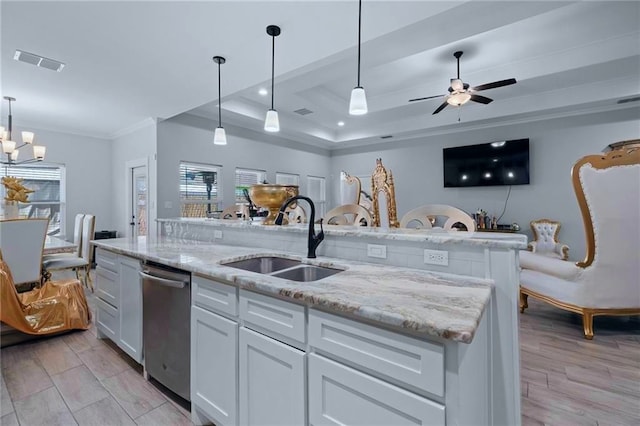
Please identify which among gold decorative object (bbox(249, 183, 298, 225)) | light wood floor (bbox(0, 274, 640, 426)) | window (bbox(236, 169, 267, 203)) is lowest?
light wood floor (bbox(0, 274, 640, 426))

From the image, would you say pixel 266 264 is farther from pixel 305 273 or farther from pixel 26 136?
pixel 26 136

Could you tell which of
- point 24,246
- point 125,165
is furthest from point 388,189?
point 125,165

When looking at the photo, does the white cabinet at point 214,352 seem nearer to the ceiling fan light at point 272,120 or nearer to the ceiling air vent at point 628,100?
the ceiling fan light at point 272,120

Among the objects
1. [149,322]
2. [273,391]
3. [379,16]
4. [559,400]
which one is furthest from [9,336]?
[559,400]

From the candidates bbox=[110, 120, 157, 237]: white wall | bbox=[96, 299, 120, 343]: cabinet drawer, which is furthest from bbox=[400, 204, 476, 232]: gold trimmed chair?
bbox=[110, 120, 157, 237]: white wall

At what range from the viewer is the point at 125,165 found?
18.1 feet

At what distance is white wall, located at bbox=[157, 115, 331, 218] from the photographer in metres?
4.79

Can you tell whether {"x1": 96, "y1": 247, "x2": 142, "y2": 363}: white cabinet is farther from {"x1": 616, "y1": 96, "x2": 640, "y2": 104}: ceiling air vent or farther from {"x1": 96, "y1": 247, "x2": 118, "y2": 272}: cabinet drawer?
{"x1": 616, "y1": 96, "x2": 640, "y2": 104}: ceiling air vent

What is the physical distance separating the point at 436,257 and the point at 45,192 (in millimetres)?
6705

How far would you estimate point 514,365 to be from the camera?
1.31 metres

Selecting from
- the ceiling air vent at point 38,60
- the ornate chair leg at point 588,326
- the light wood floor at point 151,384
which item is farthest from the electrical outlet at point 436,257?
the ceiling air vent at point 38,60

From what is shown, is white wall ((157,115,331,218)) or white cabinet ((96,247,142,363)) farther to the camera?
white wall ((157,115,331,218))

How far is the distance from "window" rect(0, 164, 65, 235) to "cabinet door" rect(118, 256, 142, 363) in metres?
4.30

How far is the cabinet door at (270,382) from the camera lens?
1.15 metres
